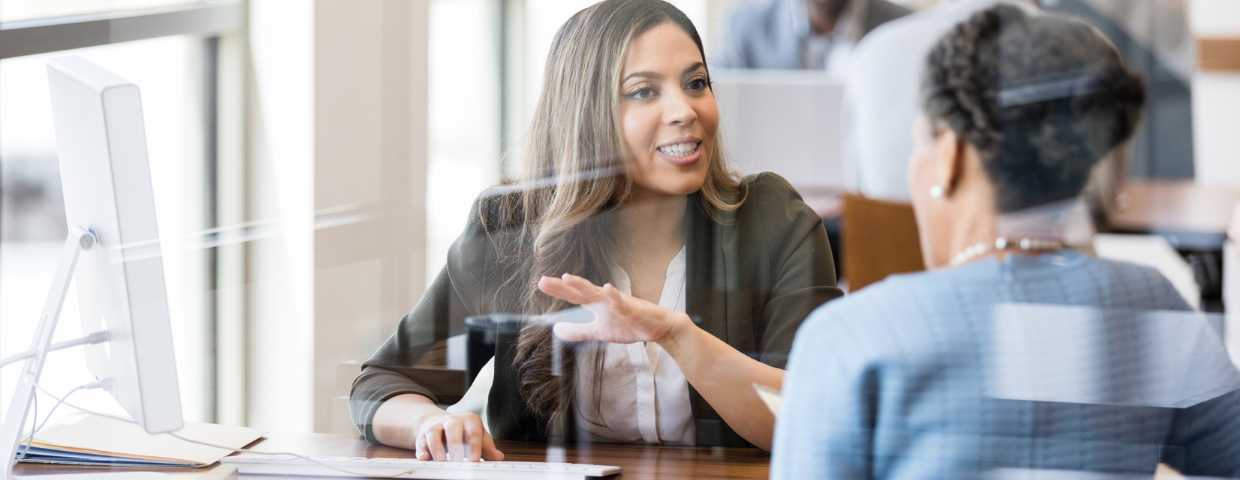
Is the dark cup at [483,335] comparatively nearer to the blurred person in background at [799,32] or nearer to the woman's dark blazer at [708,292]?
the woman's dark blazer at [708,292]

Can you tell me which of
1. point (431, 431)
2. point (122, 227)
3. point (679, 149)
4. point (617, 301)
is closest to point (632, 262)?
point (617, 301)

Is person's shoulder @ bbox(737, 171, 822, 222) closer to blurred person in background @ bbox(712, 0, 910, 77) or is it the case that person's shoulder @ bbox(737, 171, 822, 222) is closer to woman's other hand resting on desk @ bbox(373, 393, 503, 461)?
blurred person in background @ bbox(712, 0, 910, 77)

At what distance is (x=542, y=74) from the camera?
43.4 inches

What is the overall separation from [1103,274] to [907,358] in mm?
263

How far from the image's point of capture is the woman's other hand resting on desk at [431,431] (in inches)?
44.7

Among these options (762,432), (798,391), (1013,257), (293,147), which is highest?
(293,147)

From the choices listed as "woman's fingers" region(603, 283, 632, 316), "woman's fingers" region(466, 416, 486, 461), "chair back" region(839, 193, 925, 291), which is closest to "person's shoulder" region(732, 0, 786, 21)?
"chair back" region(839, 193, 925, 291)

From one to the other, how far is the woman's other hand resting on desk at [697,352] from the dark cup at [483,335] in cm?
12

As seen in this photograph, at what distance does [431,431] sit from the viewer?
3.76 feet

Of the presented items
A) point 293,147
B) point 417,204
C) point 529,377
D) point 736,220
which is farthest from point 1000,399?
point 293,147

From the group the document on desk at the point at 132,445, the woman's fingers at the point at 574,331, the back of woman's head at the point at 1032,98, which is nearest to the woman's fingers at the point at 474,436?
the woman's fingers at the point at 574,331

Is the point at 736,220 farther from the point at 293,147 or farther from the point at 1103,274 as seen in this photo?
the point at 293,147

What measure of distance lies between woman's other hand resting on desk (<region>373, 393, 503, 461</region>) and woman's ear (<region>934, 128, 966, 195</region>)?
0.67 m

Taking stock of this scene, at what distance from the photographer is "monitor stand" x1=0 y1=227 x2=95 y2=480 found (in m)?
1.05
